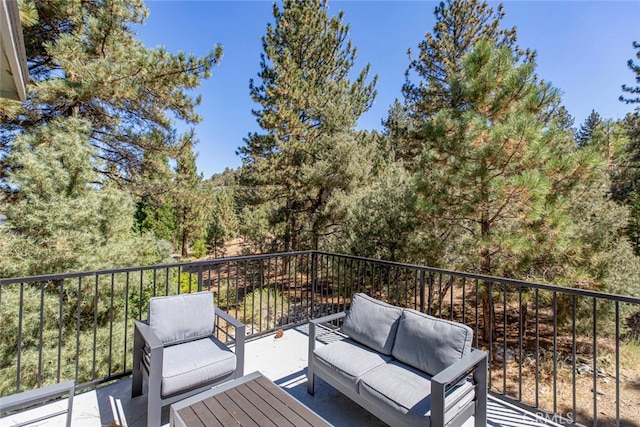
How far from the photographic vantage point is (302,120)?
39.9 ft

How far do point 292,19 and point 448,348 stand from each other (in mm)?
12278

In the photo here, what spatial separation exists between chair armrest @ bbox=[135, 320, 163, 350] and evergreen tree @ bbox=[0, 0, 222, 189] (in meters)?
5.27

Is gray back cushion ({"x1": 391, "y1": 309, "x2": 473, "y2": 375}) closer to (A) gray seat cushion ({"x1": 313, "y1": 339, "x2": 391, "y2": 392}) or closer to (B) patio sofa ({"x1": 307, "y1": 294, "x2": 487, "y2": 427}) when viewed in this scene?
(B) patio sofa ({"x1": 307, "y1": 294, "x2": 487, "y2": 427})

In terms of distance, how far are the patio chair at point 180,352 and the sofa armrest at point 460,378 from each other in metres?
1.59

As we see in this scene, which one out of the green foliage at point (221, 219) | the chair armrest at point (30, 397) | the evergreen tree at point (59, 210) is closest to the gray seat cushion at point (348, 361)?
the chair armrest at point (30, 397)

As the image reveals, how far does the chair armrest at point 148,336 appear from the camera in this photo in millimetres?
2078

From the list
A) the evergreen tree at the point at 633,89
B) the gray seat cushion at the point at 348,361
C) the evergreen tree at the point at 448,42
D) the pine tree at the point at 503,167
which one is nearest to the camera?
the gray seat cushion at the point at 348,361

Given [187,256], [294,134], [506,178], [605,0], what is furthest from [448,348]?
[187,256]

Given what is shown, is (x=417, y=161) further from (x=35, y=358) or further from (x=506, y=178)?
(x=35, y=358)

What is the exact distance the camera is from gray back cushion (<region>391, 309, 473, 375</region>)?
6.71ft

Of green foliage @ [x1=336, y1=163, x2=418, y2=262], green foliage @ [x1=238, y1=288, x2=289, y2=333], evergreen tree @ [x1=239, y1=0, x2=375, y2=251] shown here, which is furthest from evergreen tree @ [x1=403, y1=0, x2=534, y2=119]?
green foliage @ [x1=238, y1=288, x2=289, y2=333]

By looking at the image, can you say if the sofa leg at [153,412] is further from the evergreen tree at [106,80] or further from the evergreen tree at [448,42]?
the evergreen tree at [448,42]

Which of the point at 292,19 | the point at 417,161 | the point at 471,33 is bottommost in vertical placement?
the point at 417,161

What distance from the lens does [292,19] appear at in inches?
427
